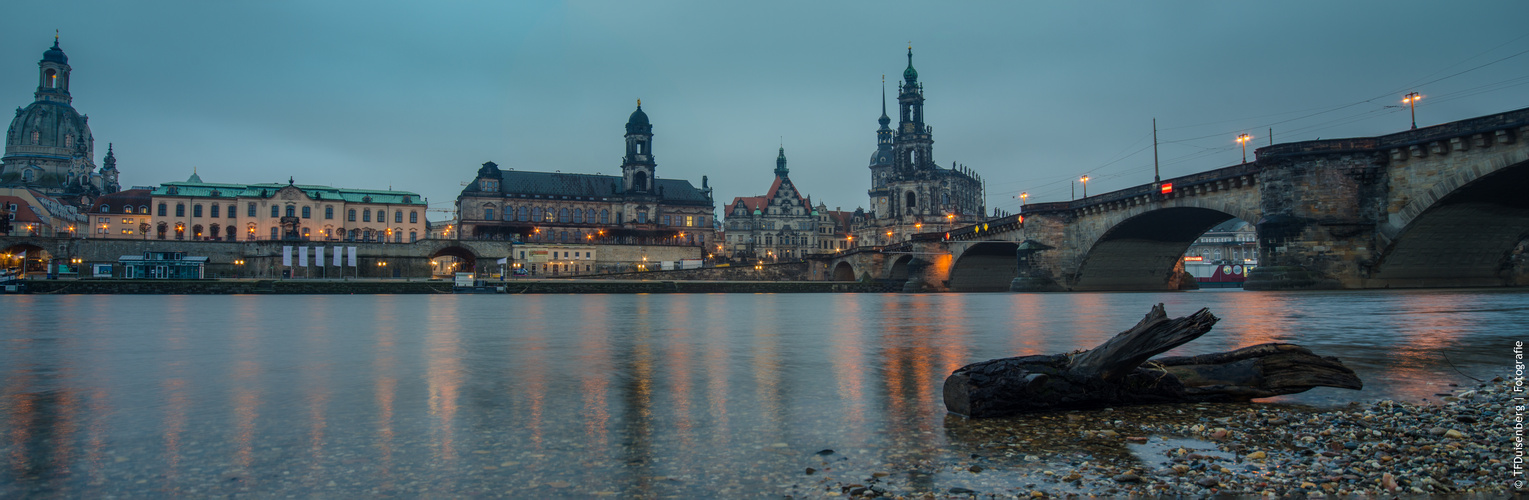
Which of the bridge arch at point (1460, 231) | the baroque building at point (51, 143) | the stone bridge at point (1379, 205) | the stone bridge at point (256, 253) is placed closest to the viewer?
the stone bridge at point (1379, 205)

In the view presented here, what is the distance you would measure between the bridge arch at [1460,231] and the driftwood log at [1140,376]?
29150 millimetres

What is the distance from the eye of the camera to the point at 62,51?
16375cm

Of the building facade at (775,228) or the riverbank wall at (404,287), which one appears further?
the building facade at (775,228)

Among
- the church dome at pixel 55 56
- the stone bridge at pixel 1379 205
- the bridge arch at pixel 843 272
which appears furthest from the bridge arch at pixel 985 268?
the church dome at pixel 55 56

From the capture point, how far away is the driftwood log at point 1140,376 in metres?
6.79

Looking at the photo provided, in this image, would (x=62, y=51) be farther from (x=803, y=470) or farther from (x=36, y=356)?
(x=803, y=470)

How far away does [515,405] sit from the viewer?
796 cm

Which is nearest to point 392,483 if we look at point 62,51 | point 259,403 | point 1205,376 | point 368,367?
point 259,403

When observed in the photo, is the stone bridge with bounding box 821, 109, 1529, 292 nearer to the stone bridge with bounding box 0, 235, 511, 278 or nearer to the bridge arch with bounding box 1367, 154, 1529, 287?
the bridge arch with bounding box 1367, 154, 1529, 287

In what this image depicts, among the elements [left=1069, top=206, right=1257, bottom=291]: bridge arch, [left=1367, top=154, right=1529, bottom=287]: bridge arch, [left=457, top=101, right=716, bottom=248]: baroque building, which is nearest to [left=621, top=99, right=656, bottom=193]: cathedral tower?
[left=457, top=101, right=716, bottom=248]: baroque building

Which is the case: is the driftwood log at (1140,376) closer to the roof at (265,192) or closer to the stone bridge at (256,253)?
the stone bridge at (256,253)

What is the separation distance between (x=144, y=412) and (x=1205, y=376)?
401 inches

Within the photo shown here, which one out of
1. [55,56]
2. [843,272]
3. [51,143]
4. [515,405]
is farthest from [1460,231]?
[55,56]

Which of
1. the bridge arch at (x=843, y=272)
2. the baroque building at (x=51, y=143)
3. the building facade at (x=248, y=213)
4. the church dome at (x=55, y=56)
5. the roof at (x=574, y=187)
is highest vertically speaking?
the church dome at (x=55, y=56)
